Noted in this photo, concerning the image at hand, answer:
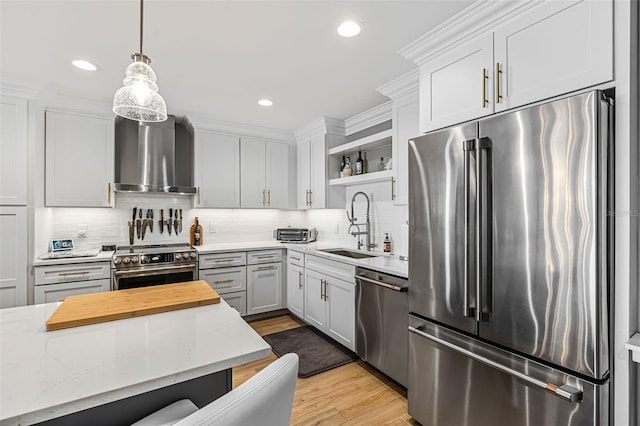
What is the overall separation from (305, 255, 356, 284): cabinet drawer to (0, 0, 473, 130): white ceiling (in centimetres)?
166

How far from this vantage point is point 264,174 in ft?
14.1

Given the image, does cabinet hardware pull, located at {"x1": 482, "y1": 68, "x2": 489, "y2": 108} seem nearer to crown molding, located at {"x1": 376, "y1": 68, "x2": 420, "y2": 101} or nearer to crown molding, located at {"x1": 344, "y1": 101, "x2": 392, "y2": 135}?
crown molding, located at {"x1": 376, "y1": 68, "x2": 420, "y2": 101}

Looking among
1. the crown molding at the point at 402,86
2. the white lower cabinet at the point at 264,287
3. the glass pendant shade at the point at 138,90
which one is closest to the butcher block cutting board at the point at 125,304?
the glass pendant shade at the point at 138,90

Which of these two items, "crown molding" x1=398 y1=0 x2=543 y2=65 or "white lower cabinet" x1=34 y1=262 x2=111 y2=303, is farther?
"white lower cabinet" x1=34 y1=262 x2=111 y2=303

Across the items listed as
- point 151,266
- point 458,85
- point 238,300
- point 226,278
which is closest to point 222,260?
point 226,278

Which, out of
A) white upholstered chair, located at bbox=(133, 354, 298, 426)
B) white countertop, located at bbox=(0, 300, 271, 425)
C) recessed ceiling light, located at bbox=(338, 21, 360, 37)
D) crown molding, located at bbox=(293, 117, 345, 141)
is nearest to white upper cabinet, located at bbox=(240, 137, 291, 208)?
crown molding, located at bbox=(293, 117, 345, 141)

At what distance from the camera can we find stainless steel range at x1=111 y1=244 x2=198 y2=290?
3094mm

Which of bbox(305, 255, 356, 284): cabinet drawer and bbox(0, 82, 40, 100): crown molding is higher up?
bbox(0, 82, 40, 100): crown molding

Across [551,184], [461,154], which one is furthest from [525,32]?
[551,184]

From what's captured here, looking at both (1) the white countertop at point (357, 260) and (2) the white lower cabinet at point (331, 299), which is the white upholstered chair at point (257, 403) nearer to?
(1) the white countertop at point (357, 260)

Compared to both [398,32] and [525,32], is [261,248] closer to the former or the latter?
[398,32]

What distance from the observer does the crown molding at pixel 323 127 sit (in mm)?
3871

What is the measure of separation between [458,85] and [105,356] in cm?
214

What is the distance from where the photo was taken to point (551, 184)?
1349 millimetres
